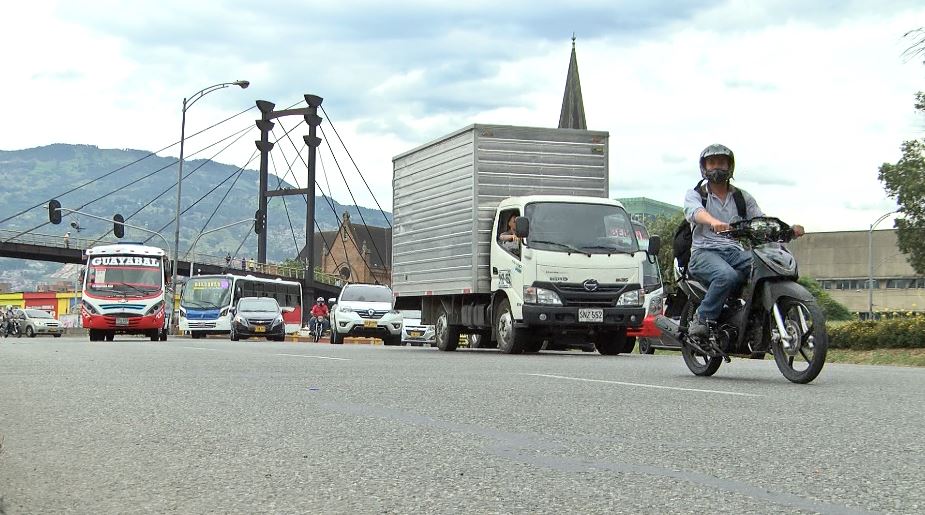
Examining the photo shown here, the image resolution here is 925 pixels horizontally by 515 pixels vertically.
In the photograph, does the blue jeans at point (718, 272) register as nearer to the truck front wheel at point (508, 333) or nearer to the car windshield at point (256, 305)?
the truck front wheel at point (508, 333)

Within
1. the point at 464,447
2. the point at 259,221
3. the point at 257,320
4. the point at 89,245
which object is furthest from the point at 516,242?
the point at 89,245

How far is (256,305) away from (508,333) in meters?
22.4

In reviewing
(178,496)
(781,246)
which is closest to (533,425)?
(178,496)

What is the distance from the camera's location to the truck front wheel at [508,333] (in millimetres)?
17062

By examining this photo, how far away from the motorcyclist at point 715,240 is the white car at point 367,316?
23034mm

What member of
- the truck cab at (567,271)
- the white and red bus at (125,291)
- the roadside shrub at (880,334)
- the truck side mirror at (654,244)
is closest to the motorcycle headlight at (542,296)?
the truck cab at (567,271)

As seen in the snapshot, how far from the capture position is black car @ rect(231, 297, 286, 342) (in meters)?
37.5

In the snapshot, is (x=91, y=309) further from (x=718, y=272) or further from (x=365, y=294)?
(x=718, y=272)

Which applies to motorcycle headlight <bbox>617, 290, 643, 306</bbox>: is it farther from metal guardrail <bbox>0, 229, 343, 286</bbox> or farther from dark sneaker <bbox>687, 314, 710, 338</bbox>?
metal guardrail <bbox>0, 229, 343, 286</bbox>

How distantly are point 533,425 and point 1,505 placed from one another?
2.98m

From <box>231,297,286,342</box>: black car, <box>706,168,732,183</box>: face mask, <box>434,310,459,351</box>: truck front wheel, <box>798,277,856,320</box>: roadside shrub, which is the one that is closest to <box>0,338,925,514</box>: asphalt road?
<box>706,168,732,183</box>: face mask

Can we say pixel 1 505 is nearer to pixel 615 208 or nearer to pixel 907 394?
pixel 907 394

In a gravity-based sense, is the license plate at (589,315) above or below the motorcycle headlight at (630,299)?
below

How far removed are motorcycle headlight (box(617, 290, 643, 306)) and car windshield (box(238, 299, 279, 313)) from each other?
76.3 ft
